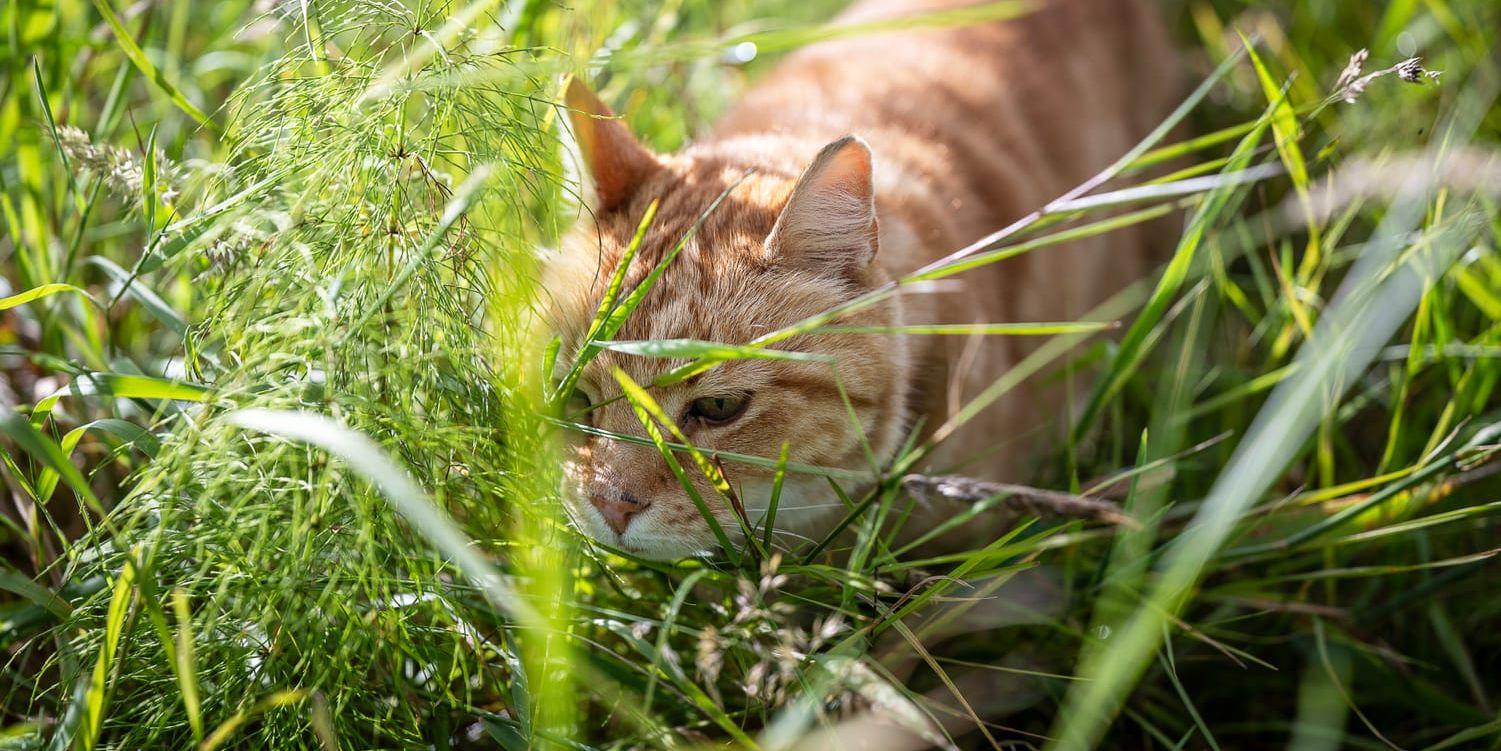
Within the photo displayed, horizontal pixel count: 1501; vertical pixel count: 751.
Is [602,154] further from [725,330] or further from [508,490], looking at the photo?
[508,490]

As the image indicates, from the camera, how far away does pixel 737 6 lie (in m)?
2.83

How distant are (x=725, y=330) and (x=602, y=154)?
380mm

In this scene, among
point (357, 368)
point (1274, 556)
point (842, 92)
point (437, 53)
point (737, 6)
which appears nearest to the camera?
point (357, 368)

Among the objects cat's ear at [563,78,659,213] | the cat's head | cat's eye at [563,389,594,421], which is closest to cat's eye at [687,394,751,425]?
the cat's head

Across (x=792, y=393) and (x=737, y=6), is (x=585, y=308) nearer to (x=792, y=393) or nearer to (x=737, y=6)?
(x=792, y=393)

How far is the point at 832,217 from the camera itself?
1468mm

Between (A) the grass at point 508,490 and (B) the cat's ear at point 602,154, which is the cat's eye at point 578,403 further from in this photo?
(B) the cat's ear at point 602,154

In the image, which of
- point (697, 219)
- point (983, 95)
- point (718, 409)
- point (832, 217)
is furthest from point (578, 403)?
point (983, 95)

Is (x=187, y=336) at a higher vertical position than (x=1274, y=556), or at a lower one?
higher

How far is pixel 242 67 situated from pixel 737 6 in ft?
4.23

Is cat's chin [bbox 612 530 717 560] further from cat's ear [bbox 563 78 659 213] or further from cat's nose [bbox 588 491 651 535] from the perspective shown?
cat's ear [bbox 563 78 659 213]

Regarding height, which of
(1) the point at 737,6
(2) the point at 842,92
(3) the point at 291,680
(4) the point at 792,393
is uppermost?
(1) the point at 737,6

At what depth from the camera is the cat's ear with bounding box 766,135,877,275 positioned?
138 centimetres

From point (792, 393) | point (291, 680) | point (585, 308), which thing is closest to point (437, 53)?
point (585, 308)
